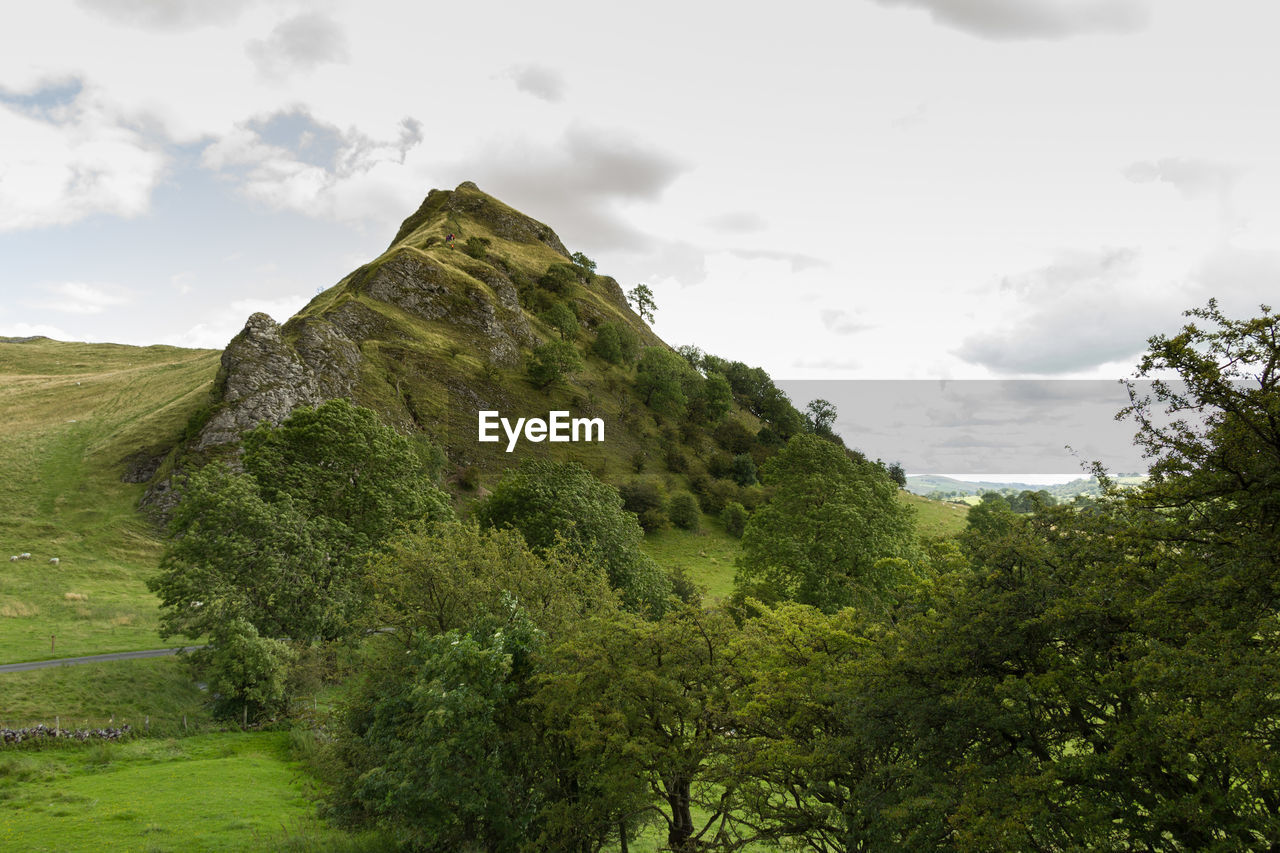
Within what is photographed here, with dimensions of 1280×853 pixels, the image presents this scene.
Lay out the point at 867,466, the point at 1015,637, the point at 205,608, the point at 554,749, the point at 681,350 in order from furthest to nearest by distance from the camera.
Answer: the point at 681,350 < the point at 867,466 < the point at 205,608 < the point at 554,749 < the point at 1015,637

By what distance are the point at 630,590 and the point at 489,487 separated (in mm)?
39857

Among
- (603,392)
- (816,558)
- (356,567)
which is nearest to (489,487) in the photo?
(603,392)

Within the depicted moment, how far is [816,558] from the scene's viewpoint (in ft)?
143

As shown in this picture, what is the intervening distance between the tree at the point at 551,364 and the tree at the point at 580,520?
47462 mm

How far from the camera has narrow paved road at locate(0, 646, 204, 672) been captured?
32.3 metres

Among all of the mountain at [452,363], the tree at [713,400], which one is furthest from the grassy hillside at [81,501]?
the tree at [713,400]

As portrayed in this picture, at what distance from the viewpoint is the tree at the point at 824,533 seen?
4188 cm

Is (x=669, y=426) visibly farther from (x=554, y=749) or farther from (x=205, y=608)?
(x=554, y=749)

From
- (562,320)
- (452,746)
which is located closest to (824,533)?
(452,746)

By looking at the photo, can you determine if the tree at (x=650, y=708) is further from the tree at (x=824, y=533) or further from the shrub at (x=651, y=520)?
→ the shrub at (x=651, y=520)
